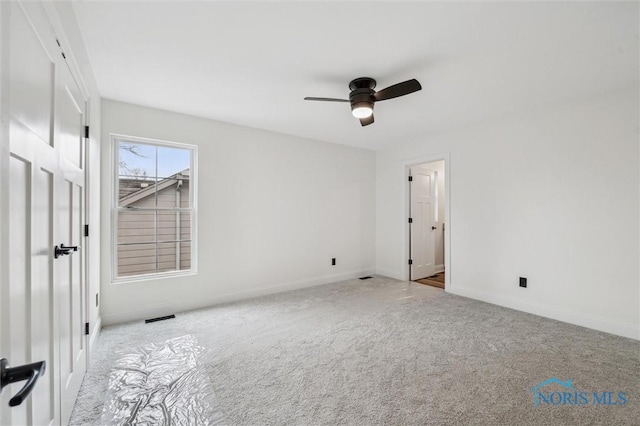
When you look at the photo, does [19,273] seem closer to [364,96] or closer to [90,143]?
[90,143]

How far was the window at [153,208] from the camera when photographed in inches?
127

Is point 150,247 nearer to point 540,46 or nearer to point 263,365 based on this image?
point 263,365

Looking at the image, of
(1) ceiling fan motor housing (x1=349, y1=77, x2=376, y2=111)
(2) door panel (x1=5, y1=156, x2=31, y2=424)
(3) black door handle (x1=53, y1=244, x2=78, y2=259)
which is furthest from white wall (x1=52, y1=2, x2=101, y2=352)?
(1) ceiling fan motor housing (x1=349, y1=77, x2=376, y2=111)

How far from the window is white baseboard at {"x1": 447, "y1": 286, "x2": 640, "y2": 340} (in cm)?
387

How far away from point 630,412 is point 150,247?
14.2ft

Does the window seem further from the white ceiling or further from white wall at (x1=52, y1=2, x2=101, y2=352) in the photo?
the white ceiling

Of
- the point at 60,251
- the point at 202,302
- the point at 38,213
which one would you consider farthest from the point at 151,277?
the point at 38,213

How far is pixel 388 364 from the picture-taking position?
2.31 m

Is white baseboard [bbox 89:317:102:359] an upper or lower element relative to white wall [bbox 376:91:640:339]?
lower

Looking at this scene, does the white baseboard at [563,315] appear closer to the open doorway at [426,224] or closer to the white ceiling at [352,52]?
the open doorway at [426,224]

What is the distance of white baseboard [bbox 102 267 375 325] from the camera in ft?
10.3

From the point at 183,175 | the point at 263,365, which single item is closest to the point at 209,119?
the point at 183,175

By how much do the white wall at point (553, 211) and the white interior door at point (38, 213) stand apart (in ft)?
14.1
